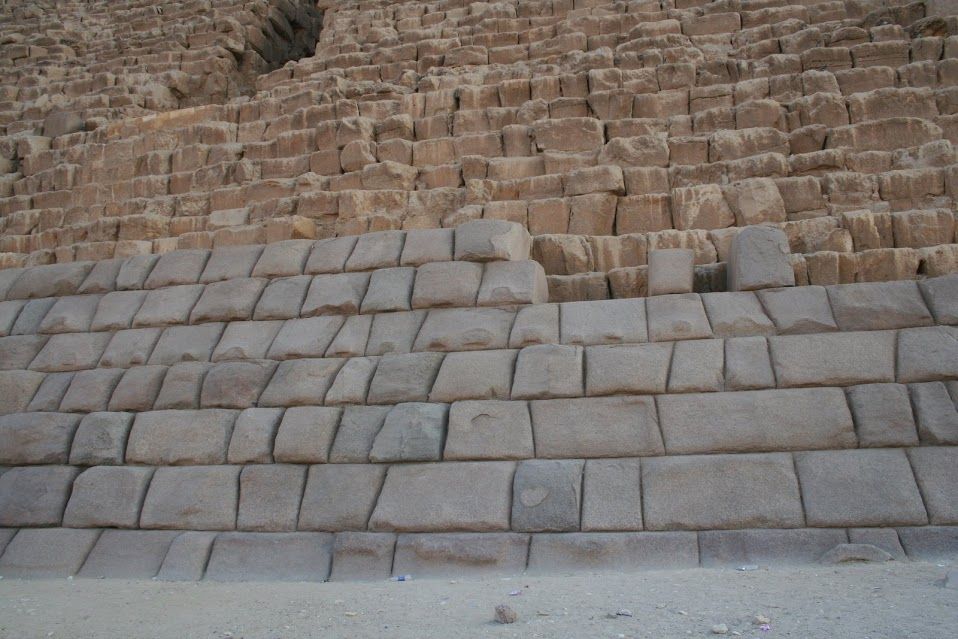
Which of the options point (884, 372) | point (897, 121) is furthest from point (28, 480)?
point (897, 121)

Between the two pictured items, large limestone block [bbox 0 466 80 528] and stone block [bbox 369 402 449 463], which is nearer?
stone block [bbox 369 402 449 463]

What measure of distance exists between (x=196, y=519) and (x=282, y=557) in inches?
31.4

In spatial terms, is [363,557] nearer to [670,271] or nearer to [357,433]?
[357,433]

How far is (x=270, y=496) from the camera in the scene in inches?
241

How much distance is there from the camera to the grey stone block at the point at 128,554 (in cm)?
607

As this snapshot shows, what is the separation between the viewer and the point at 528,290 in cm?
685

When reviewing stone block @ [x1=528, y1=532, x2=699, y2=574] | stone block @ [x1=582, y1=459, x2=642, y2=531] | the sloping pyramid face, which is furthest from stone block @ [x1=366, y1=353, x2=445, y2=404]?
stone block @ [x1=528, y1=532, x2=699, y2=574]

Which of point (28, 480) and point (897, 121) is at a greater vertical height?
point (897, 121)

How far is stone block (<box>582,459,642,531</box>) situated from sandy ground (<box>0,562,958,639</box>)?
0.37 metres

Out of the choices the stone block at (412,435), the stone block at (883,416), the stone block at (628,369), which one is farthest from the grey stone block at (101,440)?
the stone block at (883,416)

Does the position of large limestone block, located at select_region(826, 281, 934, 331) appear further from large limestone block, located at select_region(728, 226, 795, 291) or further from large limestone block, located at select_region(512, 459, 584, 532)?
large limestone block, located at select_region(512, 459, 584, 532)

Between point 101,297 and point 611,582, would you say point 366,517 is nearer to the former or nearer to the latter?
point 611,582

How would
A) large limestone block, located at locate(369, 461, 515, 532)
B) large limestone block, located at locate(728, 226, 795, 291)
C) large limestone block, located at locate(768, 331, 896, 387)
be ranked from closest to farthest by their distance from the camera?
1. large limestone block, located at locate(369, 461, 515, 532)
2. large limestone block, located at locate(768, 331, 896, 387)
3. large limestone block, located at locate(728, 226, 795, 291)

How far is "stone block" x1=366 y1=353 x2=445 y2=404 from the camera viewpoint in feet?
21.0
